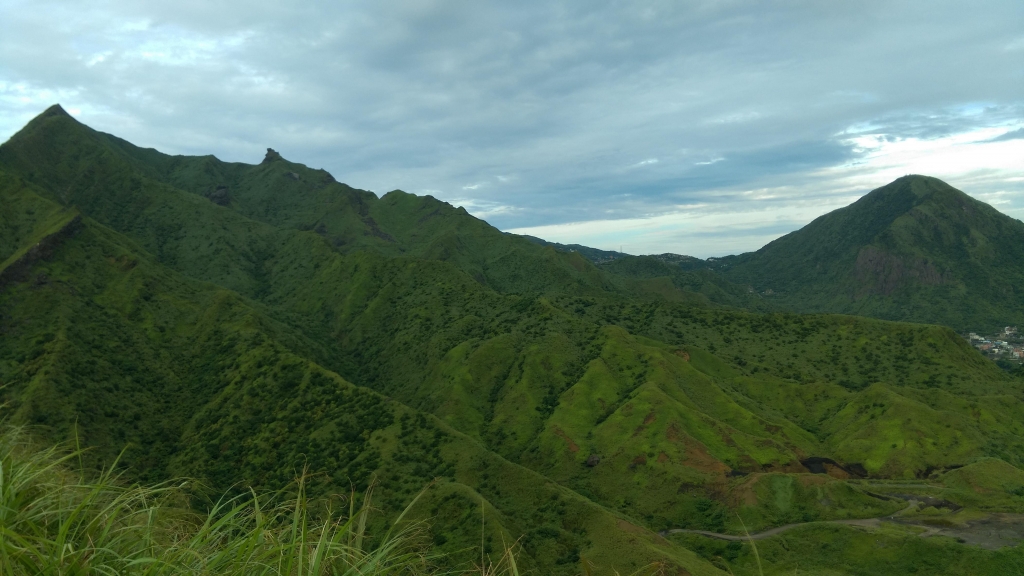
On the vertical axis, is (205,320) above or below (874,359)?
above

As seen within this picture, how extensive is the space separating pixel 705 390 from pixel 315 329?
11837 centimetres

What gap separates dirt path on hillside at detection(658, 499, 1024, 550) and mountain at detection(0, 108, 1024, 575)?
8.68ft

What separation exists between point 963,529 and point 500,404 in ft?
276

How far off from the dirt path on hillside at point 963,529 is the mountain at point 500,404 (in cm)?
265

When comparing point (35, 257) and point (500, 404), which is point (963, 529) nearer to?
point (500, 404)

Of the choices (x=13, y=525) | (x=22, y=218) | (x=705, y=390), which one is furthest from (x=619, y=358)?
(x=22, y=218)

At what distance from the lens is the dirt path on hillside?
71188 millimetres

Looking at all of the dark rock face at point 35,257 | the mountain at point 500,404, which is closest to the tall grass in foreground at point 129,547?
the mountain at point 500,404

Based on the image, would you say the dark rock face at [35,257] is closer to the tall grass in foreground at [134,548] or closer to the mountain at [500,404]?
the mountain at [500,404]

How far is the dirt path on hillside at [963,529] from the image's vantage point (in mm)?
71188

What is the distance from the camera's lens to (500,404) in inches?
5133

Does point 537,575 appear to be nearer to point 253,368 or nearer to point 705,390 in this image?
point 253,368

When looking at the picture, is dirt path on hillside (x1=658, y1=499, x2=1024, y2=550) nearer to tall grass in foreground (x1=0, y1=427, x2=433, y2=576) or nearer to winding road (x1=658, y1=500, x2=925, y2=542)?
winding road (x1=658, y1=500, x2=925, y2=542)

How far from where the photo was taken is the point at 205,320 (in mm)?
128500
